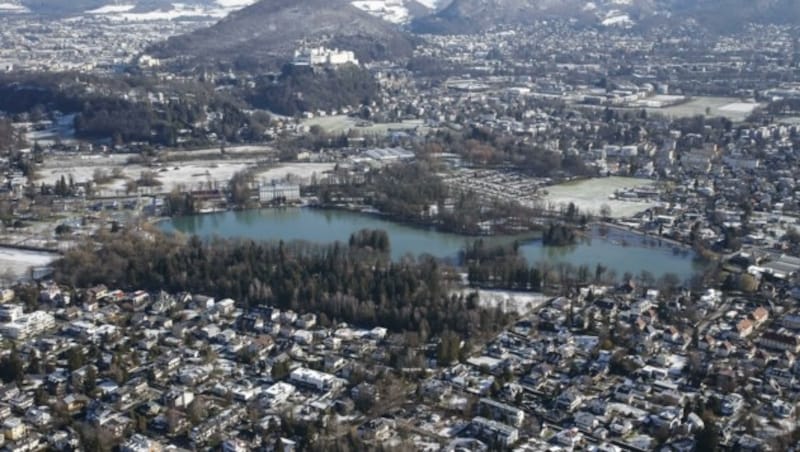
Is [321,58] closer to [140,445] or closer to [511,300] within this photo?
[511,300]

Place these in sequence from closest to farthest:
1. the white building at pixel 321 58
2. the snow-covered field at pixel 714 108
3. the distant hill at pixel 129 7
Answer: the snow-covered field at pixel 714 108
the white building at pixel 321 58
the distant hill at pixel 129 7

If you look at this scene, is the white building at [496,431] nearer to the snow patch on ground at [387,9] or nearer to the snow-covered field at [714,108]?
the snow-covered field at [714,108]

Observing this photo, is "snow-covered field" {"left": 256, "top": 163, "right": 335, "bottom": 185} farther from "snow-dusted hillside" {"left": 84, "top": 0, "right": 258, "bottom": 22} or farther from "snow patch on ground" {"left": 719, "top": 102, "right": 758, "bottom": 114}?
"snow-dusted hillside" {"left": 84, "top": 0, "right": 258, "bottom": 22}

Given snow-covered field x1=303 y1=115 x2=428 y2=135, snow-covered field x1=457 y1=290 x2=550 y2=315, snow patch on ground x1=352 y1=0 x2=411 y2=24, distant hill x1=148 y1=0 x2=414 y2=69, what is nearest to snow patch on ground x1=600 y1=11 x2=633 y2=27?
distant hill x1=148 y1=0 x2=414 y2=69

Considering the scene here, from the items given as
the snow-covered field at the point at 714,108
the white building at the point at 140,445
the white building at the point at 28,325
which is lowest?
the white building at the point at 140,445

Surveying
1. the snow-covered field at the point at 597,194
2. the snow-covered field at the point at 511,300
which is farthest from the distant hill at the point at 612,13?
the snow-covered field at the point at 511,300

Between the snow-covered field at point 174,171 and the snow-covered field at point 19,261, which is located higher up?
the snow-covered field at point 174,171
